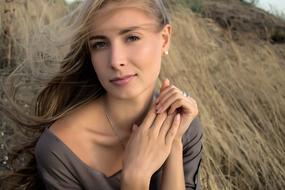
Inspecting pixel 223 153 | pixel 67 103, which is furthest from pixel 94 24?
pixel 223 153

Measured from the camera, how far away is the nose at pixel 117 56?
6.25 ft

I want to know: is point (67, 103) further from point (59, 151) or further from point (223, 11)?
point (223, 11)

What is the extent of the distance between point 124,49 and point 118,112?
37cm

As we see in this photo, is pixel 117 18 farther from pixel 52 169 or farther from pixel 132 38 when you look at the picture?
pixel 52 169

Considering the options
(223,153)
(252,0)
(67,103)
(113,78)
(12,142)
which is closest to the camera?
(113,78)

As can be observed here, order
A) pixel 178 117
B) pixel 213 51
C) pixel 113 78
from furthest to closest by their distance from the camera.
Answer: pixel 213 51, pixel 178 117, pixel 113 78

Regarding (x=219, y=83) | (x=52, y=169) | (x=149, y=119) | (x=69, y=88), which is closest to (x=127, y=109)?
(x=149, y=119)

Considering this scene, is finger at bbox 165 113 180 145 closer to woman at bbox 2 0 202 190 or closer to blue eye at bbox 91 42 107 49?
woman at bbox 2 0 202 190

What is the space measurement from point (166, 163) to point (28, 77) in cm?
150

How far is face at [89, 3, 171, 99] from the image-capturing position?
76.2 inches

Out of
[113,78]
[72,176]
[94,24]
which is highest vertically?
[94,24]

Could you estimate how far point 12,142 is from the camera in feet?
10.2

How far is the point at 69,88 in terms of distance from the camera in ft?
7.64

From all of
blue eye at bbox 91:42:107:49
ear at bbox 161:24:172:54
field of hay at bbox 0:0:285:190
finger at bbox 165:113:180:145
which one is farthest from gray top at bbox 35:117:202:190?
field of hay at bbox 0:0:285:190
